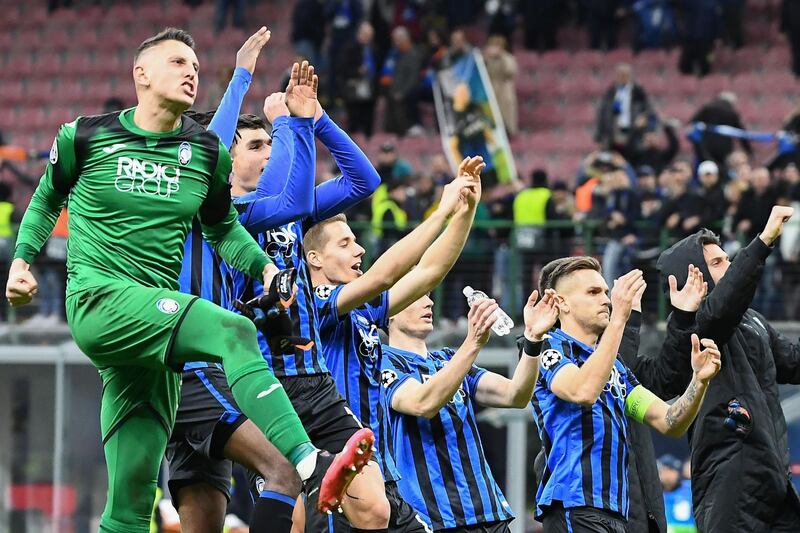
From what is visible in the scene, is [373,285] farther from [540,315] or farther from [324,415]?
[540,315]

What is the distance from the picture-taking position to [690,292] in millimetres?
6852

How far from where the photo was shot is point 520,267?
552 inches

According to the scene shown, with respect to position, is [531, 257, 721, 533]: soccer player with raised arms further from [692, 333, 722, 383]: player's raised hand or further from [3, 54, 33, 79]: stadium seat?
[3, 54, 33, 79]: stadium seat

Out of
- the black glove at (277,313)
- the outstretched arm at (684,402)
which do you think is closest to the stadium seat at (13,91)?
the outstretched arm at (684,402)

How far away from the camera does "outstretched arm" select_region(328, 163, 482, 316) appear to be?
5.96 metres

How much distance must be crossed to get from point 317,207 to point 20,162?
1431 centimetres

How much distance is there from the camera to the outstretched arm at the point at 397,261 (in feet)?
19.6

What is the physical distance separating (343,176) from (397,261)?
1.94 feet

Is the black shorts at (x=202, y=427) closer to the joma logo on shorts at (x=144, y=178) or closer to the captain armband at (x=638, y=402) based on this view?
the joma logo on shorts at (x=144, y=178)

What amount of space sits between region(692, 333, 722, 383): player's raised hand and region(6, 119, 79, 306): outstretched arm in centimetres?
265

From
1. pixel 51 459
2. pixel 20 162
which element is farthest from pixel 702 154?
pixel 20 162

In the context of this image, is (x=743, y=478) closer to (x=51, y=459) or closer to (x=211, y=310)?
(x=211, y=310)

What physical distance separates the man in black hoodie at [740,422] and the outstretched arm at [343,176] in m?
1.56

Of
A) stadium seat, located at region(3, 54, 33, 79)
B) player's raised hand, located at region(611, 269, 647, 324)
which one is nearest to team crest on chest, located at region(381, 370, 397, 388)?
player's raised hand, located at region(611, 269, 647, 324)
